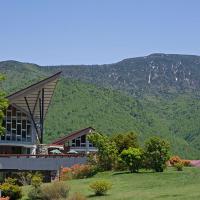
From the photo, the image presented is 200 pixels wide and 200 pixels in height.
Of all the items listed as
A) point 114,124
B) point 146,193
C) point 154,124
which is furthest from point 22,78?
point 146,193

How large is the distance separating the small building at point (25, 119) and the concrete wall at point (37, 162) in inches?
506

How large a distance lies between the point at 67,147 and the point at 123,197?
47935mm

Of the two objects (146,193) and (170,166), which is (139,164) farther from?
(146,193)

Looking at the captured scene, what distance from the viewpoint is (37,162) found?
4603cm

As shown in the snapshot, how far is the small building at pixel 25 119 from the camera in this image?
2345 inches

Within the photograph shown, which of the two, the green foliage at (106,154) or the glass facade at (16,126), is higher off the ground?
the glass facade at (16,126)

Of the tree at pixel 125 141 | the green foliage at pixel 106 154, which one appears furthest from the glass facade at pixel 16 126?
the green foliage at pixel 106 154

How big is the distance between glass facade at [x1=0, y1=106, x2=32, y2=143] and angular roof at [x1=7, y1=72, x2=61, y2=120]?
99 cm

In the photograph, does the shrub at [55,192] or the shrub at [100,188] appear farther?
the shrub at [100,188]

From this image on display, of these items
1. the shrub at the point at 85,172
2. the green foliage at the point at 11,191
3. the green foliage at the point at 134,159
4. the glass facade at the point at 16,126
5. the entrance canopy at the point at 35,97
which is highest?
the entrance canopy at the point at 35,97

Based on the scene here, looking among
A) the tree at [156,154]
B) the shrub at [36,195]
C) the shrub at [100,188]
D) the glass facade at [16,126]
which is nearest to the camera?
the shrub at [100,188]

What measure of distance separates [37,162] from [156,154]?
46.8 ft

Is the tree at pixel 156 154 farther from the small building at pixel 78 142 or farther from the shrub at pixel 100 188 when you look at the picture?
the small building at pixel 78 142

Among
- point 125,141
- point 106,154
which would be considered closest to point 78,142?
point 125,141
